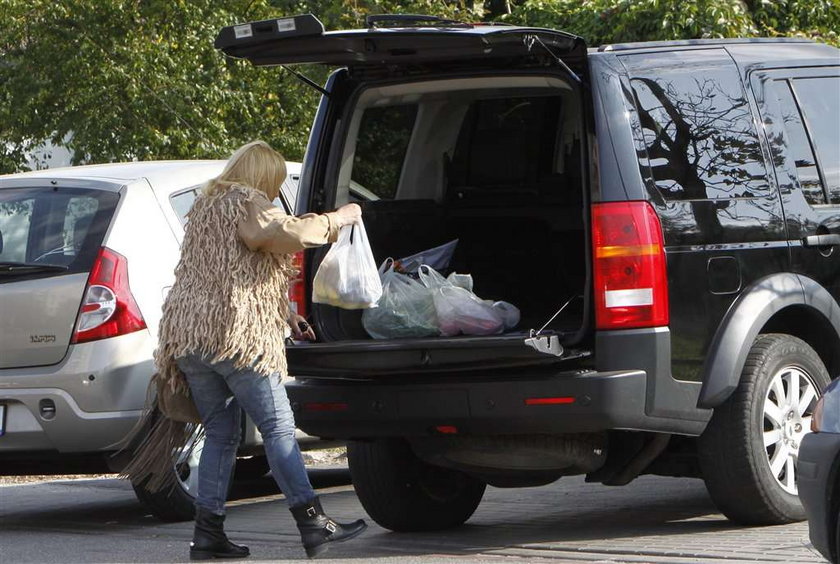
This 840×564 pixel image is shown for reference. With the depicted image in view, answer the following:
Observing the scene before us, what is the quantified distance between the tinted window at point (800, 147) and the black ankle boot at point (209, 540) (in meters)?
2.74

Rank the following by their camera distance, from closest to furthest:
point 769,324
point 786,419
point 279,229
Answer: point 279,229 → point 786,419 → point 769,324

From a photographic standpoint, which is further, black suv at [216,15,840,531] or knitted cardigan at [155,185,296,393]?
knitted cardigan at [155,185,296,393]

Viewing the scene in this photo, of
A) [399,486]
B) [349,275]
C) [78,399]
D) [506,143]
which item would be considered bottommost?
[399,486]

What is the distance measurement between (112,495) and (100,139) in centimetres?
565

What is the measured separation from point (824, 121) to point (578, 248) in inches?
47.1

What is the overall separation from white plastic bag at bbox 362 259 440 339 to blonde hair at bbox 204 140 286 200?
0.62 metres

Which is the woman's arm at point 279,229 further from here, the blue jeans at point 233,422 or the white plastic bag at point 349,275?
the blue jeans at point 233,422

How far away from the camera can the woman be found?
20.1 ft

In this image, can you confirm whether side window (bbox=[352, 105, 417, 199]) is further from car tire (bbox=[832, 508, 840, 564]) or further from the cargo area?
car tire (bbox=[832, 508, 840, 564])

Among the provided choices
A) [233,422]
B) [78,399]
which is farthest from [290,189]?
[233,422]

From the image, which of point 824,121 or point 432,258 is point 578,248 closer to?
point 432,258

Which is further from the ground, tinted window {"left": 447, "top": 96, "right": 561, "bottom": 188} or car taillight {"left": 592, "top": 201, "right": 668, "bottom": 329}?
tinted window {"left": 447, "top": 96, "right": 561, "bottom": 188}

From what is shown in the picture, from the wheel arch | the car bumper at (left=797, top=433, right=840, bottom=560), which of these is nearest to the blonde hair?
the wheel arch

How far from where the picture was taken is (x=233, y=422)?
6441 mm
